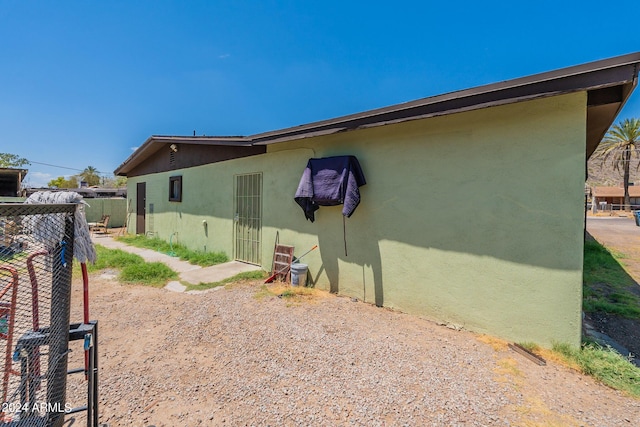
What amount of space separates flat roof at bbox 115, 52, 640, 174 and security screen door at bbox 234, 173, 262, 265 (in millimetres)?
2348

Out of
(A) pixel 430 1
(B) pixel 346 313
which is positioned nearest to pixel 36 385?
(B) pixel 346 313

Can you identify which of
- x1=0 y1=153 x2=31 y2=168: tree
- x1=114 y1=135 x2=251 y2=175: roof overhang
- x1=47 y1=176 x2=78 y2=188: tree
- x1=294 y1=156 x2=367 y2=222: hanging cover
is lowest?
x1=294 y1=156 x2=367 y2=222: hanging cover

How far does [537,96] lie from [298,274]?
4260mm

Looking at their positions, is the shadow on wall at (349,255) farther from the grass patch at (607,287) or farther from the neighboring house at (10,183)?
the neighboring house at (10,183)

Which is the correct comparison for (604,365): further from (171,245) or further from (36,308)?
(171,245)

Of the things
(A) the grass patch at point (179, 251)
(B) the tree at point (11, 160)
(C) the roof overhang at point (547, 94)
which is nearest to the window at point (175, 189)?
(A) the grass patch at point (179, 251)

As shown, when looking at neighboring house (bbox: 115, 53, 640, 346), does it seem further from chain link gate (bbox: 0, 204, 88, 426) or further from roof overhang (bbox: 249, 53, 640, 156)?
chain link gate (bbox: 0, 204, 88, 426)

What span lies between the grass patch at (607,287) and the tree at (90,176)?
198 feet

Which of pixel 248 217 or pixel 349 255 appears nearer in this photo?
pixel 349 255

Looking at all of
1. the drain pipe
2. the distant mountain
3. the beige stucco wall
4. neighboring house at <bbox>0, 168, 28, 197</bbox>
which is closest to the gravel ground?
the beige stucco wall

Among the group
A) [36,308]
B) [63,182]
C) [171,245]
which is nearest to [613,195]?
[171,245]

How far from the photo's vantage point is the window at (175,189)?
9.15m

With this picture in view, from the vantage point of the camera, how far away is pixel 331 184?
4578 millimetres

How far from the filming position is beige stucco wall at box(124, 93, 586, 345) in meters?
2.91
